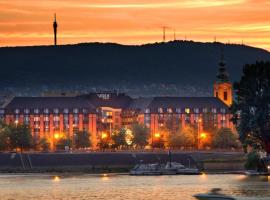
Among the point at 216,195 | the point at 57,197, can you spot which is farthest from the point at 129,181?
the point at 216,195

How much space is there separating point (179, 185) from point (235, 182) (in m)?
7.44

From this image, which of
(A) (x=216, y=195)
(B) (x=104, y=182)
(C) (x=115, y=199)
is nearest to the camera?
(A) (x=216, y=195)

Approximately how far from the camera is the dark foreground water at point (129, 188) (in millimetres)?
154625

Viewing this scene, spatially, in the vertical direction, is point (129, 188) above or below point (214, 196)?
above

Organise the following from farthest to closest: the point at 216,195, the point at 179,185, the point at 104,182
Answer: the point at 104,182, the point at 179,185, the point at 216,195

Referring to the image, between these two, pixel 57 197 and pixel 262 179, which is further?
pixel 262 179

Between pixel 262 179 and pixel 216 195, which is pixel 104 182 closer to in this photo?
pixel 262 179

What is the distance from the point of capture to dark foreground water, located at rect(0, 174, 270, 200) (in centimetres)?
15462

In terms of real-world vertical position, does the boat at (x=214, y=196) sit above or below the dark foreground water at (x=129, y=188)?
below

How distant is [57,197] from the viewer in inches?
6102

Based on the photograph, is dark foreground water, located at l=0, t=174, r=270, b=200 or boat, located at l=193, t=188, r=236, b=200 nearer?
boat, located at l=193, t=188, r=236, b=200

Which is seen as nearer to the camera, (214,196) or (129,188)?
(214,196)

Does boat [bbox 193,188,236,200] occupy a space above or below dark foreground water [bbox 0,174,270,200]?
below

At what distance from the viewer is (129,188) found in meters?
174
